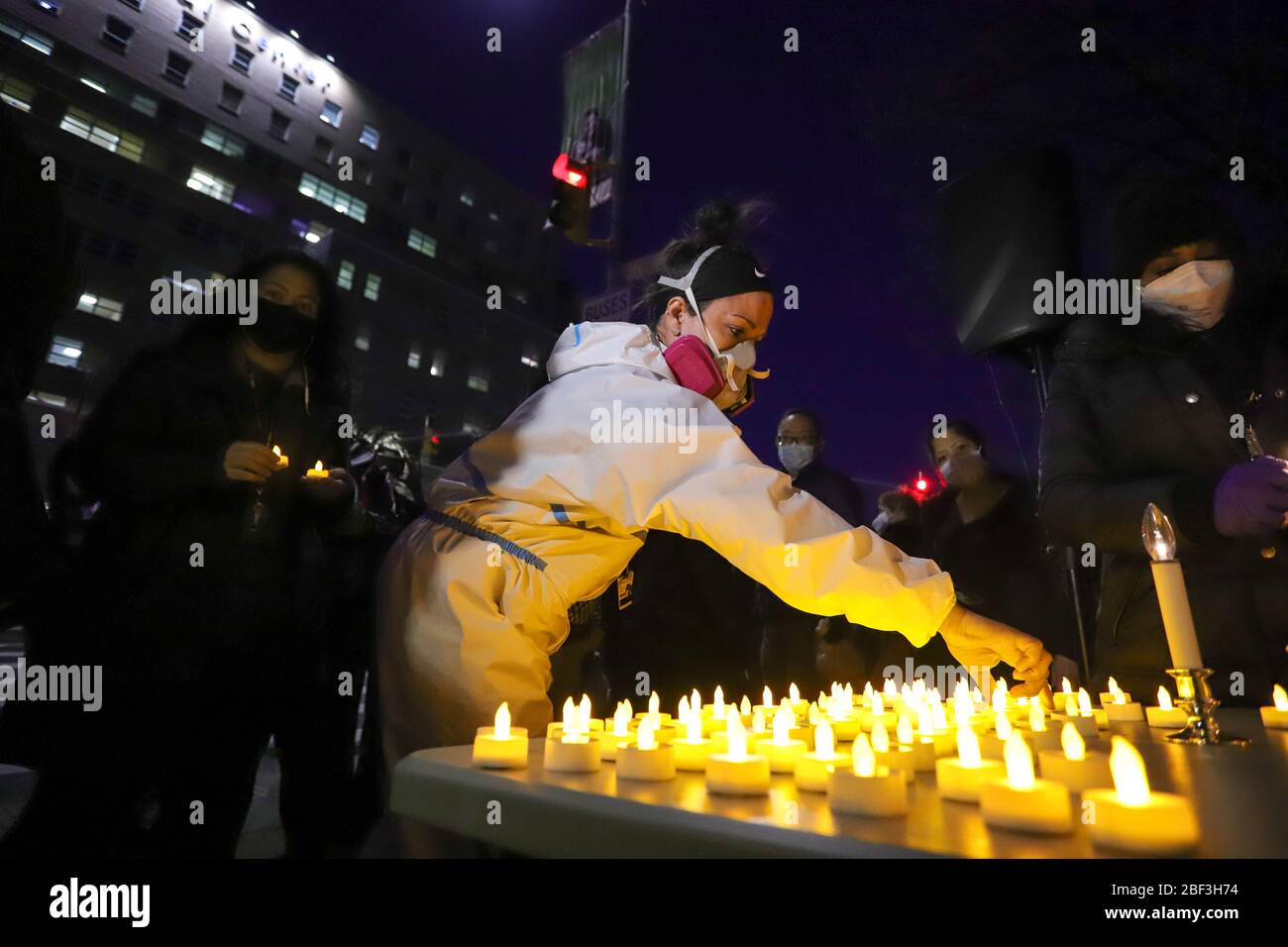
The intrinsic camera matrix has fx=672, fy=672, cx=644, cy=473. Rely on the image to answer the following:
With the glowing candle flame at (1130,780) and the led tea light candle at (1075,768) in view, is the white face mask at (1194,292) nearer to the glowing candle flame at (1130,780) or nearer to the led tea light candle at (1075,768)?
the led tea light candle at (1075,768)

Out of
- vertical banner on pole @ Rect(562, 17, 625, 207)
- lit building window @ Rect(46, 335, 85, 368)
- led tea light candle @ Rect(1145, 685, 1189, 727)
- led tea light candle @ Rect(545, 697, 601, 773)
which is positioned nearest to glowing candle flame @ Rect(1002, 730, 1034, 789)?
led tea light candle @ Rect(545, 697, 601, 773)

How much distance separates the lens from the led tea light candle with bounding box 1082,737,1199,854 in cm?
57

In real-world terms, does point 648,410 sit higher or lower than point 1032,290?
lower

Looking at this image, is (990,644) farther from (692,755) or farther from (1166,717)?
(692,755)

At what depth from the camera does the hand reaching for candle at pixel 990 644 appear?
146cm

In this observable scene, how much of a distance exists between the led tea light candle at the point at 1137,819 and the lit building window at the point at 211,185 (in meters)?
Answer: 29.4

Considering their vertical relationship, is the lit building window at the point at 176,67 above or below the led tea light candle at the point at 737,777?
above

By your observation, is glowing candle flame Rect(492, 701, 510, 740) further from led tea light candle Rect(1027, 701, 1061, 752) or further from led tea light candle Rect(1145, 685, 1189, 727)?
led tea light candle Rect(1145, 685, 1189, 727)

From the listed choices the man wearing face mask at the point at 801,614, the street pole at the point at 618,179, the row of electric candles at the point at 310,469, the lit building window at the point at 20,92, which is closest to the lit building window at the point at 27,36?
the lit building window at the point at 20,92

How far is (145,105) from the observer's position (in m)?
21.1

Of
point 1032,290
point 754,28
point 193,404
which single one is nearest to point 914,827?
point 193,404

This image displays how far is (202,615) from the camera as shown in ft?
6.78
